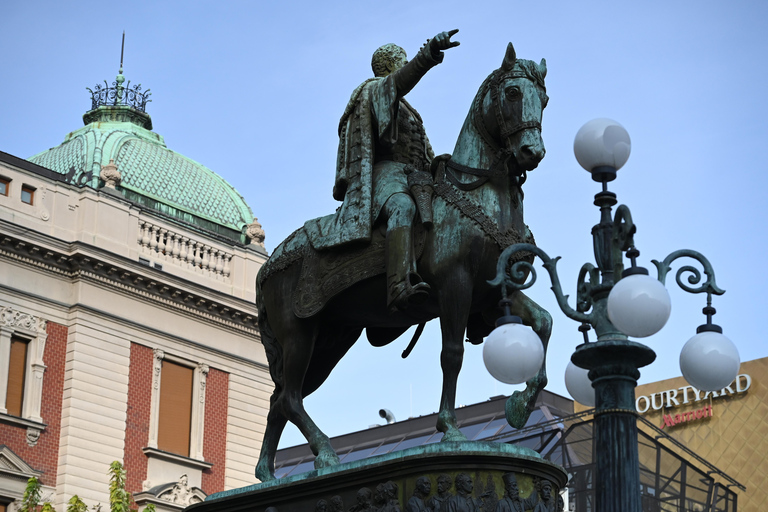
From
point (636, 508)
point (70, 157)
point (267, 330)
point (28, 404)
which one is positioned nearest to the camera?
point (636, 508)

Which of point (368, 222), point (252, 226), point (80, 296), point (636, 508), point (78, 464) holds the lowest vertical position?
point (636, 508)

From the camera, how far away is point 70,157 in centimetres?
3409

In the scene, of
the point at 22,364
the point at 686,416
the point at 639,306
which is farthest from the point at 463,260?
the point at 686,416

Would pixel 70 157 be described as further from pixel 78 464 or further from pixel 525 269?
pixel 525 269

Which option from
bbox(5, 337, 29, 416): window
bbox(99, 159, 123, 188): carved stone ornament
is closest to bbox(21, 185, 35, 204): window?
bbox(99, 159, 123, 188): carved stone ornament

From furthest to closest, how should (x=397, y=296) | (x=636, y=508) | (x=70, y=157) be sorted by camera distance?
(x=70, y=157) < (x=397, y=296) < (x=636, y=508)

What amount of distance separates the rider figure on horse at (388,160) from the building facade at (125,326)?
19415 mm

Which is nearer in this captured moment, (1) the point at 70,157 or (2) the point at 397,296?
(2) the point at 397,296

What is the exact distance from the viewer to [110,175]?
3206 cm

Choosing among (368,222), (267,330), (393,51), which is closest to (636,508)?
(368,222)

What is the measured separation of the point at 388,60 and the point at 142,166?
2399cm

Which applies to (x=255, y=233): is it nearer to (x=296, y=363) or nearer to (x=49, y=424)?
(x=49, y=424)

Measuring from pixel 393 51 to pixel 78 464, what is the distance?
20230 mm

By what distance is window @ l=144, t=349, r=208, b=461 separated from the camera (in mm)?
31453
